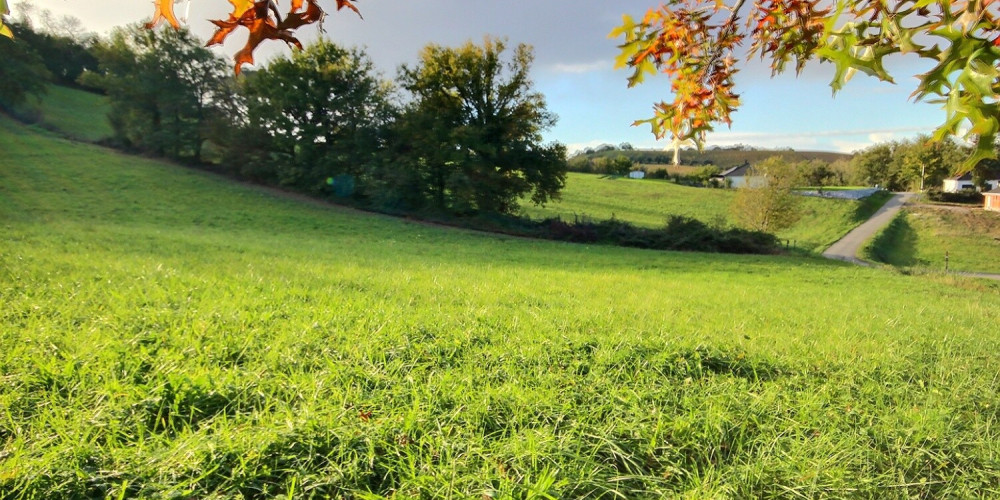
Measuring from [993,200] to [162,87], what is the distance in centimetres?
6436

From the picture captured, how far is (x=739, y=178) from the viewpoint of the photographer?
223ft

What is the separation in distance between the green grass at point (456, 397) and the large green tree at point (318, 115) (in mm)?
23621

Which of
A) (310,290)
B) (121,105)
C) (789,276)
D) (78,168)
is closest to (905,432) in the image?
(310,290)

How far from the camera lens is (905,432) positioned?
225 cm

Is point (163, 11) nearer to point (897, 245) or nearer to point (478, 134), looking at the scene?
point (478, 134)

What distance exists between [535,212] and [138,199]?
68.1 feet

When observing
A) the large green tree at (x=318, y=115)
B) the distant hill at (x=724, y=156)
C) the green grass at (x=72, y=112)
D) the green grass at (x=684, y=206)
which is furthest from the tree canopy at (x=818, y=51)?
the distant hill at (x=724, y=156)

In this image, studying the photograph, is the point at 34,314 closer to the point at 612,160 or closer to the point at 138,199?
the point at 138,199

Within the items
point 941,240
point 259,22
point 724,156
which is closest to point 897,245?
point 941,240

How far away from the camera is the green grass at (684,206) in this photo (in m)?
37.4

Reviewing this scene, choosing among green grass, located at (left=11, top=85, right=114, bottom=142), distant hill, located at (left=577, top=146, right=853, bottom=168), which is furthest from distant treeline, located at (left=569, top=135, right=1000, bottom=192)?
green grass, located at (left=11, top=85, right=114, bottom=142)

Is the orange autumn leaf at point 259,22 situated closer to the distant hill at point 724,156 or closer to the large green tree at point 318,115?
the large green tree at point 318,115

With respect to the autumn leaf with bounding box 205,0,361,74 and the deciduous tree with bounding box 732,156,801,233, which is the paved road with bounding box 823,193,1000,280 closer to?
the deciduous tree with bounding box 732,156,801,233

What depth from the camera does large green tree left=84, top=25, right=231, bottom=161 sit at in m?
29.0
